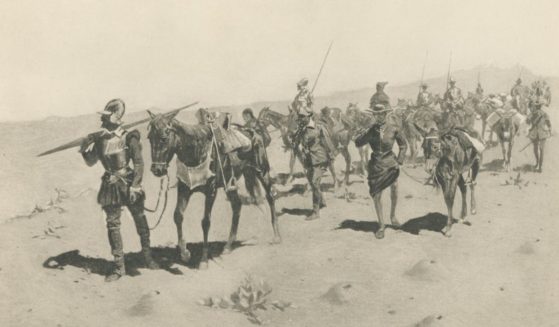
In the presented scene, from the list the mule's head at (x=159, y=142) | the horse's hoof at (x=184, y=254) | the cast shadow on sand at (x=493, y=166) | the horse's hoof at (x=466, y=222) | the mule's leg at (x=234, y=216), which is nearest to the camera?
the mule's head at (x=159, y=142)

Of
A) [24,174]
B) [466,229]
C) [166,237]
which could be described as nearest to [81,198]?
[24,174]

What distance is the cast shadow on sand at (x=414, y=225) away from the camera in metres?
11.6

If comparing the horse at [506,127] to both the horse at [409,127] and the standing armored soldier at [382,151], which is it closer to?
the horse at [409,127]

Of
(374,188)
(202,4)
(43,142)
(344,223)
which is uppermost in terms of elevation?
(202,4)

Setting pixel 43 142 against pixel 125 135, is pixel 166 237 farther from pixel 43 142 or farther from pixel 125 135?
pixel 43 142

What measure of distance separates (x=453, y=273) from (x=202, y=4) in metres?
6.56

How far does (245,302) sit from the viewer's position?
8812 mm

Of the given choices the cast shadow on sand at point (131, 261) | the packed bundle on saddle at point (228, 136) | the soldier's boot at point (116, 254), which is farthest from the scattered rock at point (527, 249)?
the soldier's boot at point (116, 254)

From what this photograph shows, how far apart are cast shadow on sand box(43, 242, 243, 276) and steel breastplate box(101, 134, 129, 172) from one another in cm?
153

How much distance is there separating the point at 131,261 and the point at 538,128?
10622 millimetres

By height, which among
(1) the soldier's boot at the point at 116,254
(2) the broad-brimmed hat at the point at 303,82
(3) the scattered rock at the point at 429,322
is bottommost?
(3) the scattered rock at the point at 429,322

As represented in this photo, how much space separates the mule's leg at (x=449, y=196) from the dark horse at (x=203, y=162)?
118 inches

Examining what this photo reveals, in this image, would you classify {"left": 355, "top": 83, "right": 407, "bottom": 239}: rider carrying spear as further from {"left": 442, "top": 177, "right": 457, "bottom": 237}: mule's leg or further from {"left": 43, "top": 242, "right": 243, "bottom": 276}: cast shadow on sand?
{"left": 43, "top": 242, "right": 243, "bottom": 276}: cast shadow on sand

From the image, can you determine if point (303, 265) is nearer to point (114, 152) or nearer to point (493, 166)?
point (114, 152)
